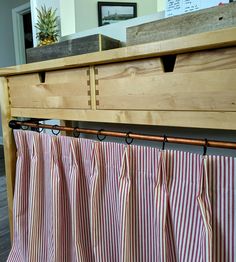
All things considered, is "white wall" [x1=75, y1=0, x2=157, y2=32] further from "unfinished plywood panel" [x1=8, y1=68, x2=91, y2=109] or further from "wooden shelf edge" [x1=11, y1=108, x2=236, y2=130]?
"wooden shelf edge" [x1=11, y1=108, x2=236, y2=130]

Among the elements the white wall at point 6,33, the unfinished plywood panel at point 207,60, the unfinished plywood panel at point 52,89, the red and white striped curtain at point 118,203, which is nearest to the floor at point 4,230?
the red and white striped curtain at point 118,203

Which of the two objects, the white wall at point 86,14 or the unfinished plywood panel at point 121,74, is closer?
the unfinished plywood panel at point 121,74

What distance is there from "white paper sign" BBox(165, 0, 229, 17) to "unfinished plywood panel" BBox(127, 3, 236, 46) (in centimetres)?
14

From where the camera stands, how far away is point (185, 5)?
2.94 feet

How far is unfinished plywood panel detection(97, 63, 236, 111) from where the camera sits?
591 millimetres

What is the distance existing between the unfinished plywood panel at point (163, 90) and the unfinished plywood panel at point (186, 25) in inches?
6.1

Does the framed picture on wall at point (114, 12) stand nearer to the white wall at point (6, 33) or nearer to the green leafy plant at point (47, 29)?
the green leafy plant at point (47, 29)

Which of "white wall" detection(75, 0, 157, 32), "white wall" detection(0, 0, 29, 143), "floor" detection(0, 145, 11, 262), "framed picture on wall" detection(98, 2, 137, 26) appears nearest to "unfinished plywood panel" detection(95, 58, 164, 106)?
"framed picture on wall" detection(98, 2, 137, 26)

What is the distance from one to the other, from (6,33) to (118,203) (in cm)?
429

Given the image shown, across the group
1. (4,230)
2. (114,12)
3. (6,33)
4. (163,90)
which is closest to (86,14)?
(114,12)

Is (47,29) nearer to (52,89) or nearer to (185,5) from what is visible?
(52,89)

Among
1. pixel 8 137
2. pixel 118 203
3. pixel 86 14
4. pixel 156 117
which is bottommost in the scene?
pixel 118 203

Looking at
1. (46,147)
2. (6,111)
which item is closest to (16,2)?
(6,111)

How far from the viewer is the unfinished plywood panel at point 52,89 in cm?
88
